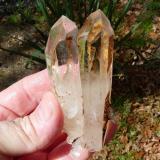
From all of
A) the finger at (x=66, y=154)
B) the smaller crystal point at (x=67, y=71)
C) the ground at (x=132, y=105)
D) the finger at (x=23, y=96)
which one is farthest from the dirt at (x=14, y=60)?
the smaller crystal point at (x=67, y=71)

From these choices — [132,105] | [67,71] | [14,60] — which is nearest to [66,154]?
[67,71]

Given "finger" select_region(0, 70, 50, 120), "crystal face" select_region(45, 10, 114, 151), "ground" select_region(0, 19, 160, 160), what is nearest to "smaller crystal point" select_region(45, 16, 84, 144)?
"crystal face" select_region(45, 10, 114, 151)

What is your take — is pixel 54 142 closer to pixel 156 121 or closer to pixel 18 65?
pixel 156 121

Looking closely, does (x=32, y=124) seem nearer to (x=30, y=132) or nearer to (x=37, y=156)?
(x=30, y=132)

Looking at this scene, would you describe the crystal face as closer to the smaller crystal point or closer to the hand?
the smaller crystal point

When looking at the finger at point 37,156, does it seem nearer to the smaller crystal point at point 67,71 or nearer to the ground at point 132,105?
the smaller crystal point at point 67,71
